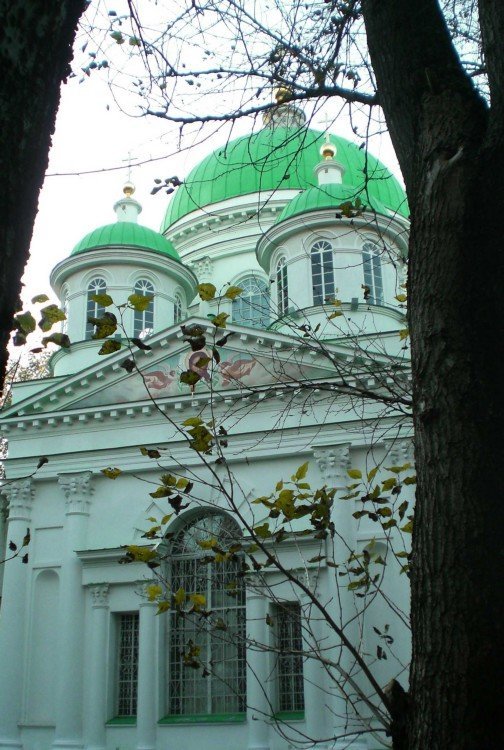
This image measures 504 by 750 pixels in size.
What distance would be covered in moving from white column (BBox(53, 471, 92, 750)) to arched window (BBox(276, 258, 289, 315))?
6680 mm

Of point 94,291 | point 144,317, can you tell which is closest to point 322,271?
point 144,317

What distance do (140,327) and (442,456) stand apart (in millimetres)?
20292

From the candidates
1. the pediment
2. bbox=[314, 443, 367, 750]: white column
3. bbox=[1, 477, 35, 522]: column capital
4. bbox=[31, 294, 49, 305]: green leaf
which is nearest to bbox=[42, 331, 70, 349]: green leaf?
bbox=[31, 294, 49, 305]: green leaf

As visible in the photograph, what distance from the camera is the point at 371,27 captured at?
14.3 feet

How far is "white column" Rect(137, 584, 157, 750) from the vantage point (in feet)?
55.4

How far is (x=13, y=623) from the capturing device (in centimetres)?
1817

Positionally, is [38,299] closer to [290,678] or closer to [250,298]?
[290,678]

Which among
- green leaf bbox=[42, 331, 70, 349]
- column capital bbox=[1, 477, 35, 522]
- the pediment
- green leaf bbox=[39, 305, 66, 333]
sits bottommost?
green leaf bbox=[39, 305, 66, 333]

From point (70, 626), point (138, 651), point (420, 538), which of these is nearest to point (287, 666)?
point (138, 651)

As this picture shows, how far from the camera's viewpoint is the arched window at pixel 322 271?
21.6m

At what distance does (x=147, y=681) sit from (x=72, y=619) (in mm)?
2026

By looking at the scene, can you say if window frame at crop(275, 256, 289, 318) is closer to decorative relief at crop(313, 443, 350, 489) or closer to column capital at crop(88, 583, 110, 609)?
decorative relief at crop(313, 443, 350, 489)

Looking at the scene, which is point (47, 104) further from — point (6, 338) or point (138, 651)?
point (138, 651)

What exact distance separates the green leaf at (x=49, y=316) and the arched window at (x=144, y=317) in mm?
19248
